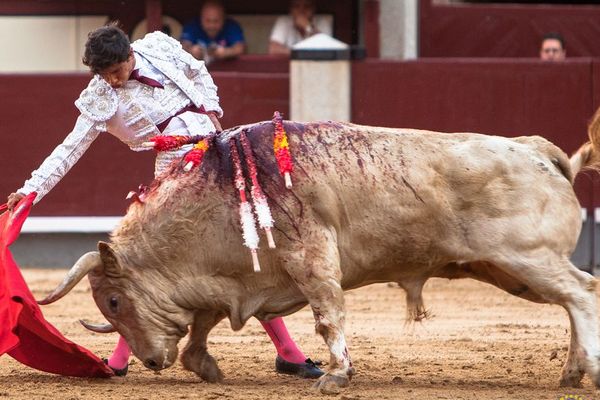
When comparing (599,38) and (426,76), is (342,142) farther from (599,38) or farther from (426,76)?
(599,38)

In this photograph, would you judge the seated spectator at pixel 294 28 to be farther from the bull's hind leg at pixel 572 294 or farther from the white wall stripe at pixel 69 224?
the bull's hind leg at pixel 572 294

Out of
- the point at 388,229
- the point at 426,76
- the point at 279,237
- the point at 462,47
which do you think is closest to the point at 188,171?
the point at 279,237

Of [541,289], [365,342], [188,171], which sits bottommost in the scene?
[365,342]

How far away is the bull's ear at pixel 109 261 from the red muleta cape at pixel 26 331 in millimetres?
352

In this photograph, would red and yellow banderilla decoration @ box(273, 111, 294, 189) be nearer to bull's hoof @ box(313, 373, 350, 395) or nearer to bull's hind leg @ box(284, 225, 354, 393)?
bull's hind leg @ box(284, 225, 354, 393)

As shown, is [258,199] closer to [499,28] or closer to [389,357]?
[389,357]

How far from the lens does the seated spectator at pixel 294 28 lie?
36.7 ft

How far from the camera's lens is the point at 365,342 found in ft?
22.2

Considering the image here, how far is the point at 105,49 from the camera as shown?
17.1 ft

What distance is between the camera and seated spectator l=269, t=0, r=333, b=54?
36.7ft

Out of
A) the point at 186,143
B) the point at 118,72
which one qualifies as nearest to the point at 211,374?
the point at 186,143

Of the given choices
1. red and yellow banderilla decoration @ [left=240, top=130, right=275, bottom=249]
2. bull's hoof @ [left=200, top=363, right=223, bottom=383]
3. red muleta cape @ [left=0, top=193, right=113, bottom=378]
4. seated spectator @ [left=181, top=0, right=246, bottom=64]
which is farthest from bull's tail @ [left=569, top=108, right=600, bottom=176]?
seated spectator @ [left=181, top=0, right=246, bottom=64]

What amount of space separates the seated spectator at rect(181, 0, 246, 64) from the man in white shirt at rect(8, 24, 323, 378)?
5.13 meters

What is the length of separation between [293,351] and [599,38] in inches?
263
